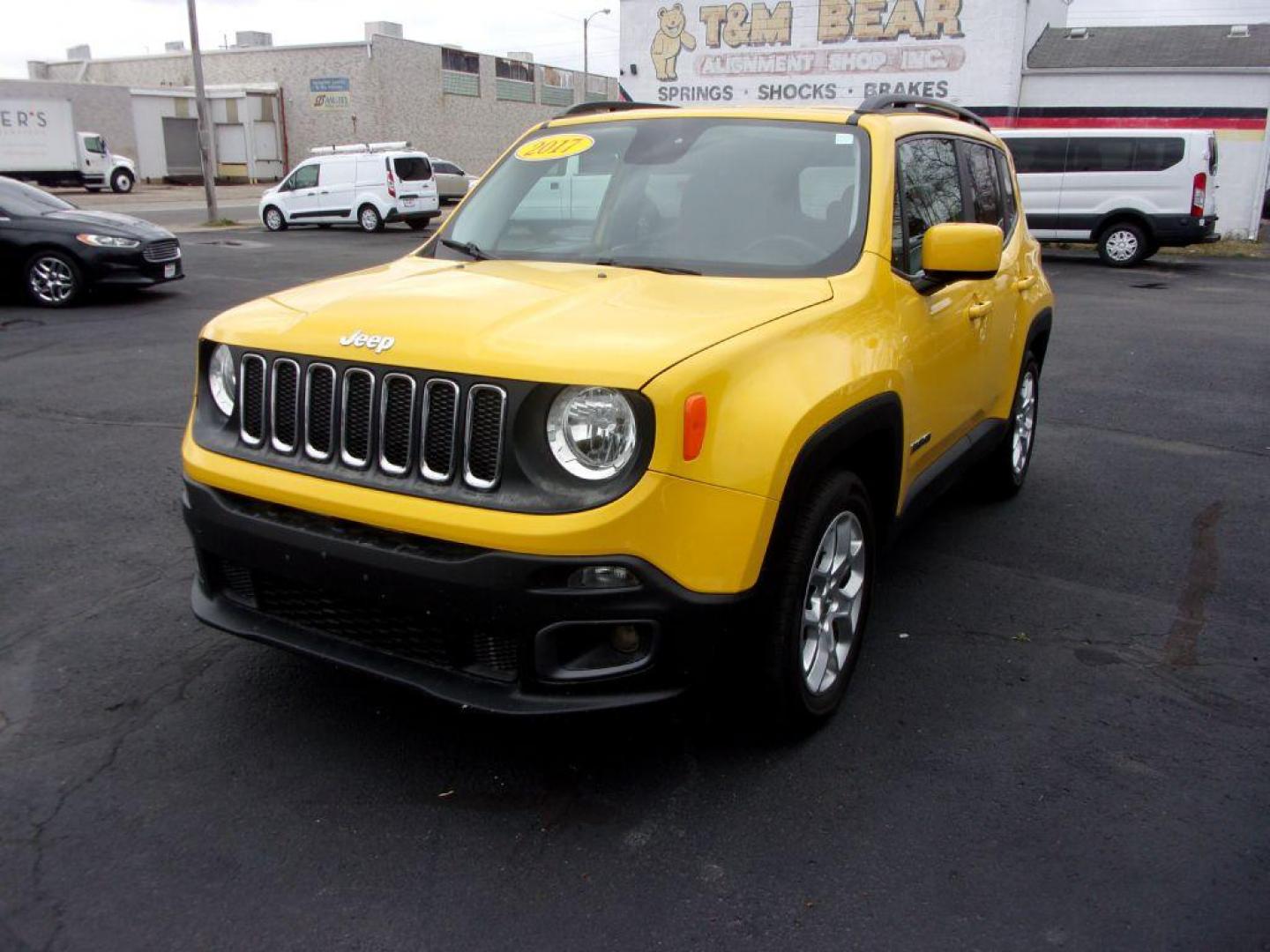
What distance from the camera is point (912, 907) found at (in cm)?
265

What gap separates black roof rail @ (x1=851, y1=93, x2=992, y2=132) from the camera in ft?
13.9

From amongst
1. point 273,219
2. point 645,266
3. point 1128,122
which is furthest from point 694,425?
point 1128,122

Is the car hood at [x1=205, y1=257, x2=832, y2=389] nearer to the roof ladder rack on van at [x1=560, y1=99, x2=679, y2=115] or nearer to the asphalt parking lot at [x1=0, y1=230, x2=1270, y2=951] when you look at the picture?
the asphalt parking lot at [x1=0, y1=230, x2=1270, y2=951]

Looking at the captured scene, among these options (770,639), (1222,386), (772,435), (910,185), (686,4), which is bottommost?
(1222,386)

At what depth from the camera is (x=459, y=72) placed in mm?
52312

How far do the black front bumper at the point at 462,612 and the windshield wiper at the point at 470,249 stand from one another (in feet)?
4.59

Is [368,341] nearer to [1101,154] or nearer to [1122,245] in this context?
[1101,154]

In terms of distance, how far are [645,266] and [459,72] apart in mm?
52568

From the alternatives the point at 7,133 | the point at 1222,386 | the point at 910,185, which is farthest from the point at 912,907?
the point at 7,133

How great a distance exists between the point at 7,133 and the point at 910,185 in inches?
1522

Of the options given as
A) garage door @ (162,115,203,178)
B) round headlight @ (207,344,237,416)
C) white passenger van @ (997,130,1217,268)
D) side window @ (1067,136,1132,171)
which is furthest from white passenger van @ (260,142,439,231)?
garage door @ (162,115,203,178)

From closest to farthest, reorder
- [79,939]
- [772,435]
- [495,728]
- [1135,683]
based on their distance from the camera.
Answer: [79,939] < [772,435] < [495,728] < [1135,683]

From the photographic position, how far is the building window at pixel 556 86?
5978cm

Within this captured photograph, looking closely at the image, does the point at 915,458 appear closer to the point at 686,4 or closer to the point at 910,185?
the point at 910,185
